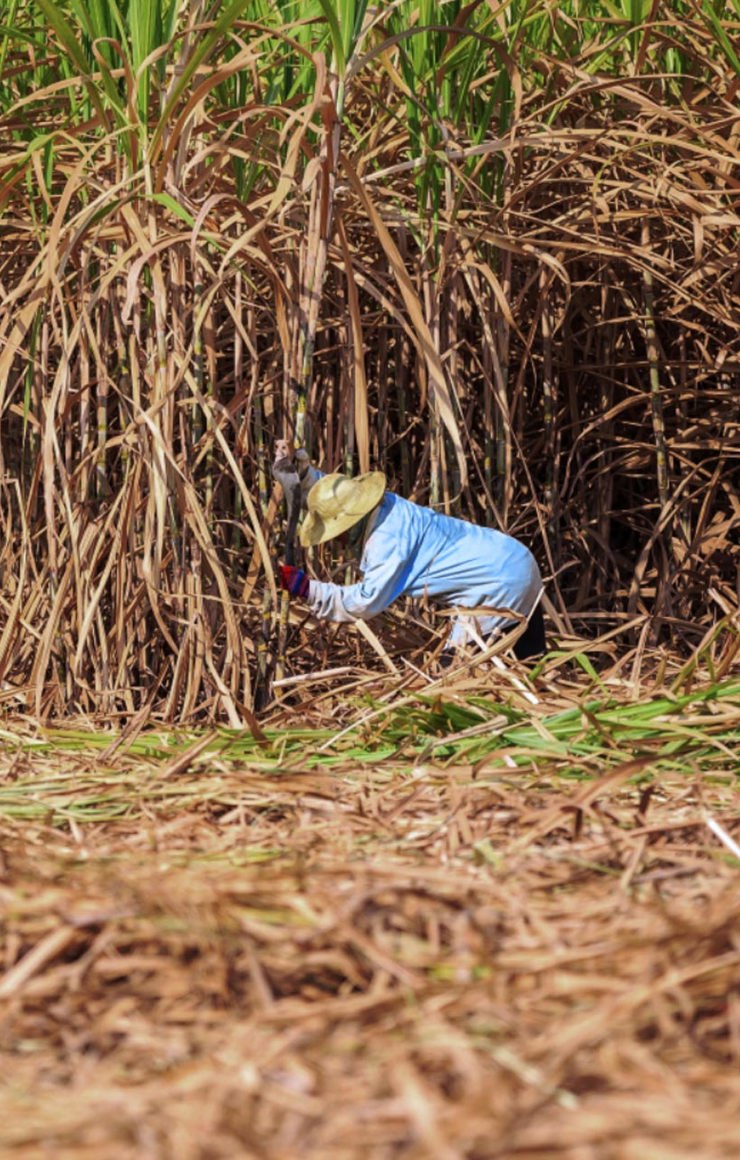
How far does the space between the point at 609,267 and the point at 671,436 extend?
56 cm

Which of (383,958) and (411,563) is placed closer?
(383,958)

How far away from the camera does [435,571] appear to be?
139 inches

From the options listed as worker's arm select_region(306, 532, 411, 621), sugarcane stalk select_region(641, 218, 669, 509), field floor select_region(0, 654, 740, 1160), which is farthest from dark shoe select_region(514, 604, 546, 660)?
field floor select_region(0, 654, 740, 1160)

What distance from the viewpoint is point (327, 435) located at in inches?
145

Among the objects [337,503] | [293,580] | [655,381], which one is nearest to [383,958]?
[293,580]

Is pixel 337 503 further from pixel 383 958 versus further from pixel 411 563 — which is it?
pixel 383 958

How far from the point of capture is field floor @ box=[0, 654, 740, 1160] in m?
1.35

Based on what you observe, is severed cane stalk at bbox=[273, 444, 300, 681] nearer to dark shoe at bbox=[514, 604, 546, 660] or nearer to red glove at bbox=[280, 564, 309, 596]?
red glove at bbox=[280, 564, 309, 596]

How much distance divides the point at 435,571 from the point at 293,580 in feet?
1.48

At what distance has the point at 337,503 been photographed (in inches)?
130

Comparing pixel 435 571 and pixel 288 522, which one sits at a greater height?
pixel 288 522

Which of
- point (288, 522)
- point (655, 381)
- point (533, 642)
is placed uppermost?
point (655, 381)

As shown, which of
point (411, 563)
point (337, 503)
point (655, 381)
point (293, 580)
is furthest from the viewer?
point (655, 381)

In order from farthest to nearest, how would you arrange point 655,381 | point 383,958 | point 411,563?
point 655,381 → point 411,563 → point 383,958
